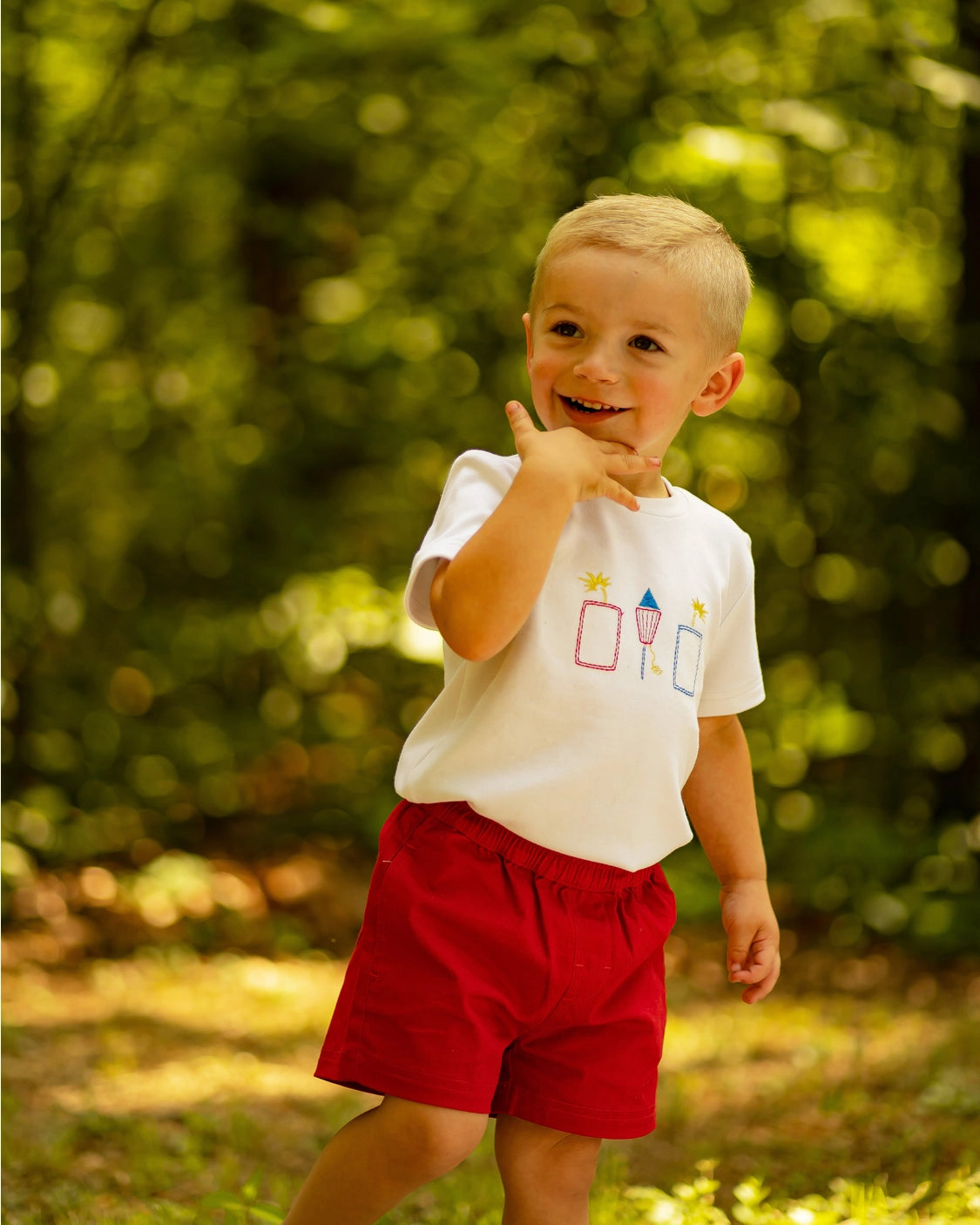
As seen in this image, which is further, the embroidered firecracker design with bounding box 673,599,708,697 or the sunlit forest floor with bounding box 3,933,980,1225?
the sunlit forest floor with bounding box 3,933,980,1225

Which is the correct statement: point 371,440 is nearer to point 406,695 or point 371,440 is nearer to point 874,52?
point 406,695

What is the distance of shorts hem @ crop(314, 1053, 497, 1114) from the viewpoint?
151 cm

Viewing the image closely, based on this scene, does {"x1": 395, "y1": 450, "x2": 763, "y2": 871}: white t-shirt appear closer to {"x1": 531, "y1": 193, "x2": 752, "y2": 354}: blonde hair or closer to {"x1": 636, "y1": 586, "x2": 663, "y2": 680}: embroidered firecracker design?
{"x1": 636, "y1": 586, "x2": 663, "y2": 680}: embroidered firecracker design

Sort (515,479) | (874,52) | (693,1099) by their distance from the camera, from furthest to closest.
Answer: (874,52), (693,1099), (515,479)

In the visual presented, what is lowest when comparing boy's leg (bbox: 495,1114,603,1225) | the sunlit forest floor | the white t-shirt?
the sunlit forest floor

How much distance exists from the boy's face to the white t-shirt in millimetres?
99

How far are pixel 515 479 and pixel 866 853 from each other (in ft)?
11.6

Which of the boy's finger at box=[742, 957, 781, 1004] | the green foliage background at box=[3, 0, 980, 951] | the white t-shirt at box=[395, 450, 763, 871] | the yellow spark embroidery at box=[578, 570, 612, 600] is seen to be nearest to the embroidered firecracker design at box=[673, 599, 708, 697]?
the white t-shirt at box=[395, 450, 763, 871]

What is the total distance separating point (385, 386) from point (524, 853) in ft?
11.8

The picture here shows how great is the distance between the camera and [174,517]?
204 inches

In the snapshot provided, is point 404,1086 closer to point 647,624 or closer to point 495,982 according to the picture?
point 495,982

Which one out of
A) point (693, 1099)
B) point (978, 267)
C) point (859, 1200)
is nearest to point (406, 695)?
point (693, 1099)

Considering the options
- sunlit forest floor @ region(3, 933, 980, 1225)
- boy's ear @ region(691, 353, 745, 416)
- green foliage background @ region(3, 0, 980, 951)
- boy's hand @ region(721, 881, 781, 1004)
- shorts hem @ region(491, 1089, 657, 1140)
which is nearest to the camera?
shorts hem @ region(491, 1089, 657, 1140)

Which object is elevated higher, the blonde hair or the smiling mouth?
the blonde hair
